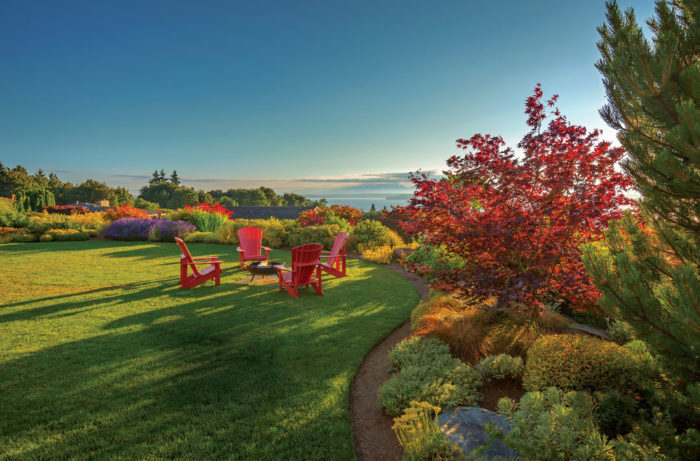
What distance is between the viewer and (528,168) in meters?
3.77

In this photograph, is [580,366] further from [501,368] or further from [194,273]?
[194,273]

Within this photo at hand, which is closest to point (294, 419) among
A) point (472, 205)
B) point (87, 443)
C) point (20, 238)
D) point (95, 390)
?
point (87, 443)

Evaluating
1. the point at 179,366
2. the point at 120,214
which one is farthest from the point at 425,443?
the point at 120,214

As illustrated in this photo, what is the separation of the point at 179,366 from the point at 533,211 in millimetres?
4594

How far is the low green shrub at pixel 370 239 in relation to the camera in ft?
38.9

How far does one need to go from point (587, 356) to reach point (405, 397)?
1.57 m

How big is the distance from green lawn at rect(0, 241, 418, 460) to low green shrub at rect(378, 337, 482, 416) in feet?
1.56

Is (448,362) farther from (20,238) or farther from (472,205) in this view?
(20,238)

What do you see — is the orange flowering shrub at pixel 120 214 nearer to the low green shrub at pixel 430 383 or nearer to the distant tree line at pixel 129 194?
the low green shrub at pixel 430 383

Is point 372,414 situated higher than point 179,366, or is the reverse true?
point 179,366

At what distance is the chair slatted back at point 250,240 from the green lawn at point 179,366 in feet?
6.96

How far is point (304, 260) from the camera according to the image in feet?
→ 20.1

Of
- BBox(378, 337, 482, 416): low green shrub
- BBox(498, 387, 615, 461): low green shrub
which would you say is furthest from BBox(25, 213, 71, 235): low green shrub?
BBox(498, 387, 615, 461): low green shrub

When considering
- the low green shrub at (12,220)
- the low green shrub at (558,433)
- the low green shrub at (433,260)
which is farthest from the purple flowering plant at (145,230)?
the low green shrub at (558,433)
